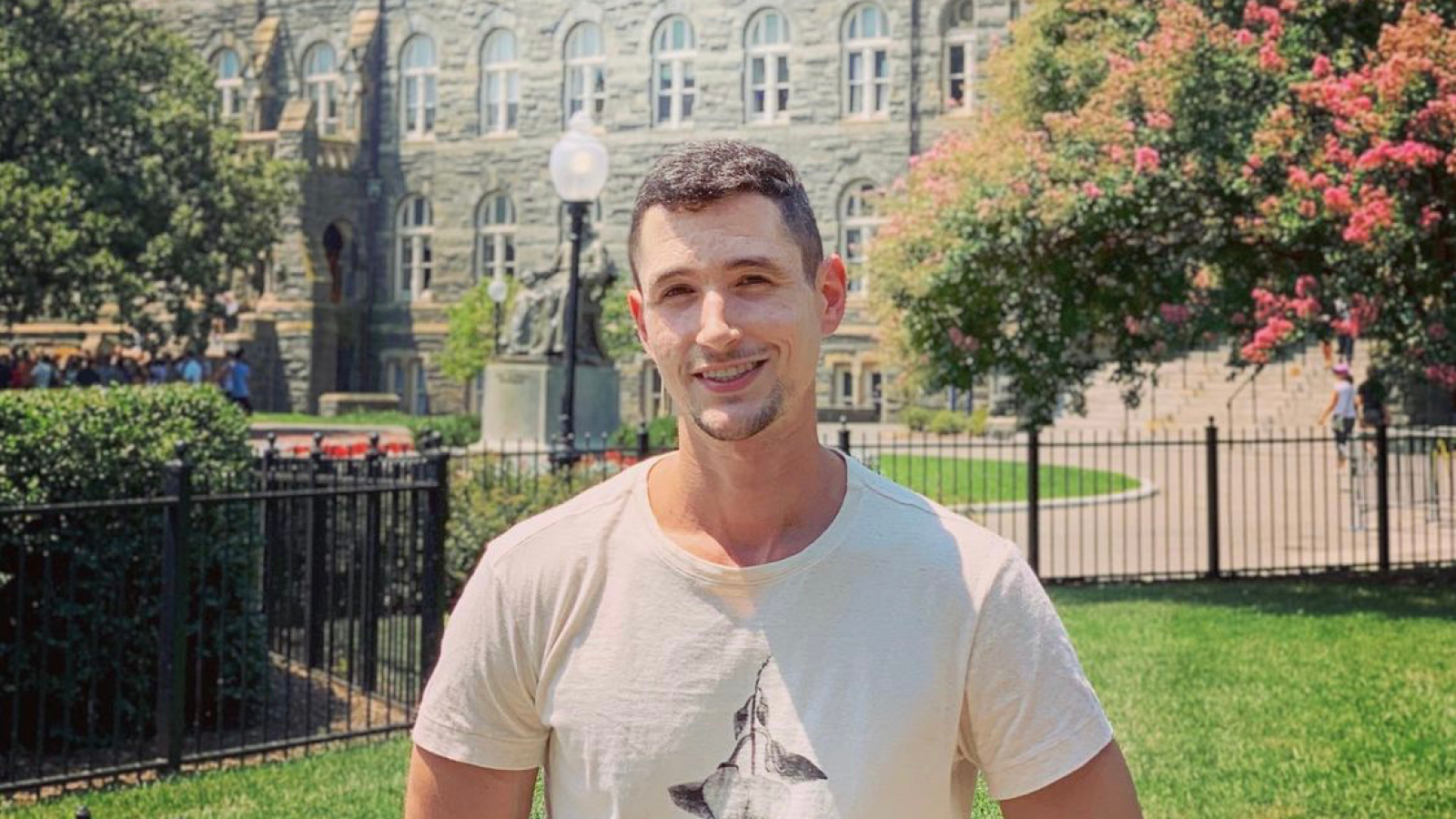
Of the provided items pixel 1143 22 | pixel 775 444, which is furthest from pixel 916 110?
pixel 775 444

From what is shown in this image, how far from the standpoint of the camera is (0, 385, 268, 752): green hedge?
24.2 feet

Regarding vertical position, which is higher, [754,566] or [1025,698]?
[754,566]

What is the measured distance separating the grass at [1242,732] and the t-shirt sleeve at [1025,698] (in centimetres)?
423

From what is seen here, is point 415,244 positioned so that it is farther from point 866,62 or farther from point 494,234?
point 866,62

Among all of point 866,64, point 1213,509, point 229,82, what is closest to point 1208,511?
point 1213,509

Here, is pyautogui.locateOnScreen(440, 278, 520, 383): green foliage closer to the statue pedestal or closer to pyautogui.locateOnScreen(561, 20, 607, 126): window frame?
pyautogui.locateOnScreen(561, 20, 607, 126): window frame

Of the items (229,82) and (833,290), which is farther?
(229,82)

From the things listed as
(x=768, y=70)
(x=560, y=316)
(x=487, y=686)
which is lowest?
(x=487, y=686)

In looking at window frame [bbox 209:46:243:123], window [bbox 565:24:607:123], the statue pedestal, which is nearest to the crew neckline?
the statue pedestal

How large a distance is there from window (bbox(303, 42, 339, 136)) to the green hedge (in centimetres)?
3902

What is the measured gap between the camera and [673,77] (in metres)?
41.8

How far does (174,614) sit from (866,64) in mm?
34825

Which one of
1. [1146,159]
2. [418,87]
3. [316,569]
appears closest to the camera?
[316,569]

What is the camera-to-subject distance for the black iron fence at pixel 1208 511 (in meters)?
14.4
